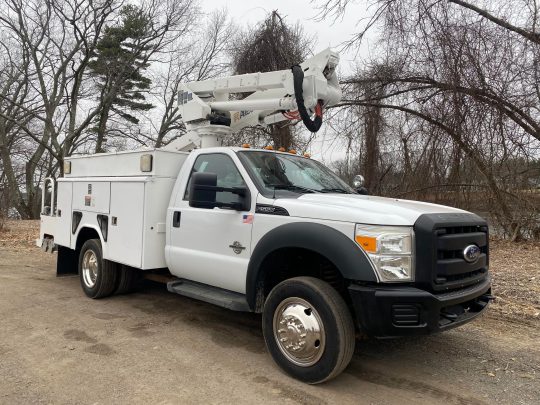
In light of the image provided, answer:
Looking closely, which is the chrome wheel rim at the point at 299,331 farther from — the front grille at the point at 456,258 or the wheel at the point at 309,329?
the front grille at the point at 456,258

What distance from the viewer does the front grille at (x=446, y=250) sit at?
3.42m

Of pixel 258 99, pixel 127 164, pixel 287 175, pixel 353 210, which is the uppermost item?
pixel 258 99

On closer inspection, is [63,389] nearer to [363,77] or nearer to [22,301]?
[22,301]

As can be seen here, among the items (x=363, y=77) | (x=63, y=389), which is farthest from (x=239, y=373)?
(x=363, y=77)

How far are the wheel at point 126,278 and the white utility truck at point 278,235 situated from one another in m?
0.02

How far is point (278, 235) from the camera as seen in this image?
396 centimetres


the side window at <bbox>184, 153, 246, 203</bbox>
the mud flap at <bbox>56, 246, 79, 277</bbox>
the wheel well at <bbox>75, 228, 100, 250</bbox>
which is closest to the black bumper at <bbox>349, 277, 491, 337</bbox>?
the side window at <bbox>184, 153, 246, 203</bbox>

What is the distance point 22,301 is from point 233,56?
9.95 meters

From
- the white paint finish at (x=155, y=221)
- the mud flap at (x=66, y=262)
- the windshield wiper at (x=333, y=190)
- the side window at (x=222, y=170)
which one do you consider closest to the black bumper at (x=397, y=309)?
the windshield wiper at (x=333, y=190)

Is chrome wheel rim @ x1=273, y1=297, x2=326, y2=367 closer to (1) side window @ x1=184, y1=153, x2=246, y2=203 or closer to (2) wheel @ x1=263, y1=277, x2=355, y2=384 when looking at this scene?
(2) wheel @ x1=263, y1=277, x2=355, y2=384

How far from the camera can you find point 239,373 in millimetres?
3932

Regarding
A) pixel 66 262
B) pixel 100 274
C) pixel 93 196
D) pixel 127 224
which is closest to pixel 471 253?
pixel 127 224

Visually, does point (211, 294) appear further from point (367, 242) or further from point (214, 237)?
point (367, 242)

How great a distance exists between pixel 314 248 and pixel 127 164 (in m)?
3.12
